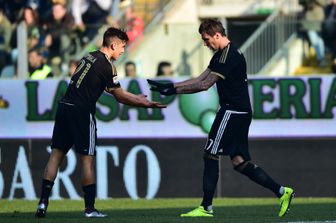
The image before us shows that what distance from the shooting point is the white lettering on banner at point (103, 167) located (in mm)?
17000

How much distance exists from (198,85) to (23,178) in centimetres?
540

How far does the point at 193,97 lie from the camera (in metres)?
17.0

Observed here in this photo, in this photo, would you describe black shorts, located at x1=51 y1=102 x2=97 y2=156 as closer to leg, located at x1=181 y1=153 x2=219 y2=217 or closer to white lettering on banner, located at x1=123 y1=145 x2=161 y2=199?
leg, located at x1=181 y1=153 x2=219 y2=217

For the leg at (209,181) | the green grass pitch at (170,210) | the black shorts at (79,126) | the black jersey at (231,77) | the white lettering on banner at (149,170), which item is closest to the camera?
the green grass pitch at (170,210)

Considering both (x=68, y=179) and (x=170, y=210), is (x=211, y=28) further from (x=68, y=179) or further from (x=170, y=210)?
(x=68, y=179)

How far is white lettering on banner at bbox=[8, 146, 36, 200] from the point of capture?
17062 mm

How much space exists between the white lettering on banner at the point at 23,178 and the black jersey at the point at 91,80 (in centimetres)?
495

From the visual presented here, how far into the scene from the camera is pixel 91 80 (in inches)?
484

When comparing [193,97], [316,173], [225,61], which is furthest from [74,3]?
[225,61]

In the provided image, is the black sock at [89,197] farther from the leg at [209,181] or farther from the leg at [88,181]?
the leg at [209,181]

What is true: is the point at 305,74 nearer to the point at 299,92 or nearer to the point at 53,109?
the point at 299,92

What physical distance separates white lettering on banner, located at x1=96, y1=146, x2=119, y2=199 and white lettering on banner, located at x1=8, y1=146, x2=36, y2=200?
3.40 feet

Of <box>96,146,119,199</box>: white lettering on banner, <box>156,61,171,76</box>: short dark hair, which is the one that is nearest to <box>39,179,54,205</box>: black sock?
<box>96,146,119,199</box>: white lettering on banner

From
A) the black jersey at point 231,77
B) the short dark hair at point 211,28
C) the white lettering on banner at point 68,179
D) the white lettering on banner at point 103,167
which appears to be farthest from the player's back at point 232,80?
the white lettering on banner at point 68,179
